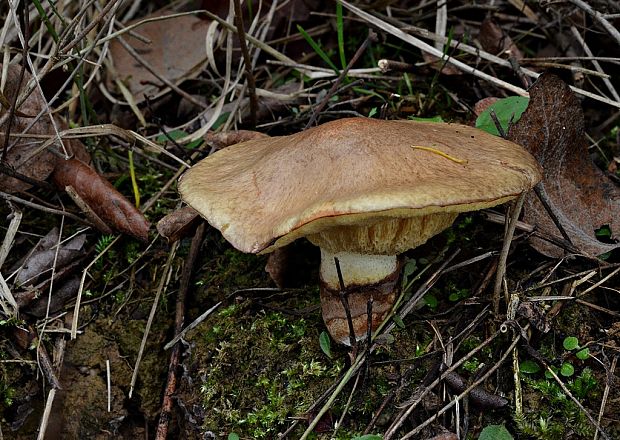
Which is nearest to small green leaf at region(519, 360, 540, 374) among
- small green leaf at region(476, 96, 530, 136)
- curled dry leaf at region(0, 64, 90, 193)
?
small green leaf at region(476, 96, 530, 136)

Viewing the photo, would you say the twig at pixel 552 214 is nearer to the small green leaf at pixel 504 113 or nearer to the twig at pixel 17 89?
the small green leaf at pixel 504 113

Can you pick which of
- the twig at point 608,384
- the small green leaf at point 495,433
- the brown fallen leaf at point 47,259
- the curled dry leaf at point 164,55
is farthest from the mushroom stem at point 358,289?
the curled dry leaf at point 164,55

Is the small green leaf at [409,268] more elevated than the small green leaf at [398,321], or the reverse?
the small green leaf at [409,268]

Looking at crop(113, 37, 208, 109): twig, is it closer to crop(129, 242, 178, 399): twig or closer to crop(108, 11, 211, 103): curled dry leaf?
crop(108, 11, 211, 103): curled dry leaf

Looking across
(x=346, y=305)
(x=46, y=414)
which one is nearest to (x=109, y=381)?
(x=46, y=414)

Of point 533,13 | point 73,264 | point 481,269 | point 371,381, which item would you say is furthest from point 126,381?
point 533,13

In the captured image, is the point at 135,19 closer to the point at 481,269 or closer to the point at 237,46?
the point at 237,46
